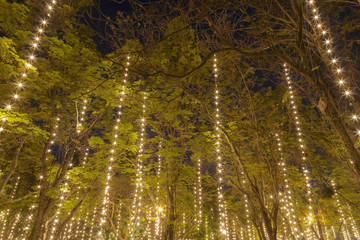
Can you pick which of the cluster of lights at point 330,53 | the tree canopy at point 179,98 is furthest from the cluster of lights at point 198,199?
the cluster of lights at point 330,53

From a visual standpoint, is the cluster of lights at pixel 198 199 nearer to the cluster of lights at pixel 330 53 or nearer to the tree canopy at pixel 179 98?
the tree canopy at pixel 179 98

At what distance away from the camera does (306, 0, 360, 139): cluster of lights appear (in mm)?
3679

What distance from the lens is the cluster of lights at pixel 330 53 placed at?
3.68 m

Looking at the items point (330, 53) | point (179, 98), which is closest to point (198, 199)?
point (179, 98)

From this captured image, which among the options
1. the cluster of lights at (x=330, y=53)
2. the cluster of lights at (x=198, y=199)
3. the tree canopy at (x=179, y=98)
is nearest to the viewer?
the cluster of lights at (x=330, y=53)

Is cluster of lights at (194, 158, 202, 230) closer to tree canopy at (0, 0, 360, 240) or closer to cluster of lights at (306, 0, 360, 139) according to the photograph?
tree canopy at (0, 0, 360, 240)

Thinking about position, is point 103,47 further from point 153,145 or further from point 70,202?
point 70,202

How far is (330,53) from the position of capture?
12.9 feet

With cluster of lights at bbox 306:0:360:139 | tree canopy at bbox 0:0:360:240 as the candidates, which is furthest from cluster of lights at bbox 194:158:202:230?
cluster of lights at bbox 306:0:360:139

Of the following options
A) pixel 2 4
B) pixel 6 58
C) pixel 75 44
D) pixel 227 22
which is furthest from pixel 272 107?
pixel 2 4

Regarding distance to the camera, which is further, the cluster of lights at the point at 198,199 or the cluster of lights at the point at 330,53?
the cluster of lights at the point at 198,199

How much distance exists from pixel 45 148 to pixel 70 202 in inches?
97.9

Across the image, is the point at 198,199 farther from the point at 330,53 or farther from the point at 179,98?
the point at 330,53

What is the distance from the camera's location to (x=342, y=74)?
3.90m
